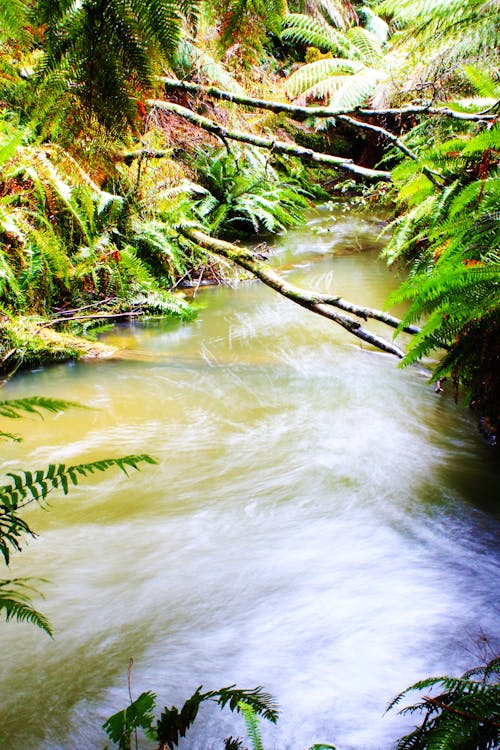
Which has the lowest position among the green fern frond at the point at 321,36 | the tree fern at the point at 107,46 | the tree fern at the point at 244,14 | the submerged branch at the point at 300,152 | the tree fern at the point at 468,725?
the tree fern at the point at 468,725

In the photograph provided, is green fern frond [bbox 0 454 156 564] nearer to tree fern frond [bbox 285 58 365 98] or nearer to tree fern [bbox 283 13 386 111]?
tree fern [bbox 283 13 386 111]

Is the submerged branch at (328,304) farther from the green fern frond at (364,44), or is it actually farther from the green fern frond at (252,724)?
the green fern frond at (364,44)

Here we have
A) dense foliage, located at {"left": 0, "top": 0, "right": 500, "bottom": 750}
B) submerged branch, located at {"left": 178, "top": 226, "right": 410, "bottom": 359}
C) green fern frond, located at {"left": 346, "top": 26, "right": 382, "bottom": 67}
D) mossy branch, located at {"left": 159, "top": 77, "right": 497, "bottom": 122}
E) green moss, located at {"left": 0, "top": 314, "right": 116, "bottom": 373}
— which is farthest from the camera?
green fern frond, located at {"left": 346, "top": 26, "right": 382, "bottom": 67}

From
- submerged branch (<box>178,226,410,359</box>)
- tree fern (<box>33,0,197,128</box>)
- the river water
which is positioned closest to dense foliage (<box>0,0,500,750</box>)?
tree fern (<box>33,0,197,128</box>)

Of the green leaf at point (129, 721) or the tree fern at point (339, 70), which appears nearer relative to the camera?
the green leaf at point (129, 721)

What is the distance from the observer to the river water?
158 centimetres

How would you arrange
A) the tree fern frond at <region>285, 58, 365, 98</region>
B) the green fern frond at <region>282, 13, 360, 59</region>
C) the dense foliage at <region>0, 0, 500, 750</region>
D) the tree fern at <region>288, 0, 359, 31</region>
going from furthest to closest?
the tree fern frond at <region>285, 58, 365, 98</region> → the green fern frond at <region>282, 13, 360, 59</region> → the tree fern at <region>288, 0, 359, 31</region> → the dense foliage at <region>0, 0, 500, 750</region>

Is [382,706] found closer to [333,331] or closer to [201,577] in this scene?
[201,577]

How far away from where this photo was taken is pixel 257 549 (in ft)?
7.43

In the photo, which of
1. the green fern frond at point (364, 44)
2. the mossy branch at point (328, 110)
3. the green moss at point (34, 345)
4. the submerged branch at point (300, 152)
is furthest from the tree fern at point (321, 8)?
the green fern frond at point (364, 44)

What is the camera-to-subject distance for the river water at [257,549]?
158 centimetres

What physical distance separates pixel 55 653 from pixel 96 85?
6.06 feet

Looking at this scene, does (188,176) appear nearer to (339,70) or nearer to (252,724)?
(339,70)

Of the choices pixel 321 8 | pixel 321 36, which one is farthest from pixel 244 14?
pixel 321 36
